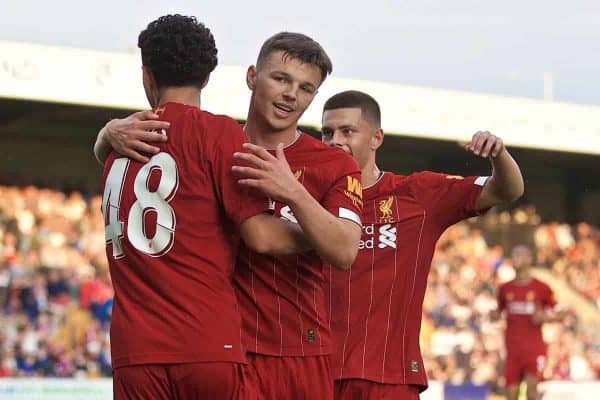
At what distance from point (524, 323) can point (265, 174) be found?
1310cm

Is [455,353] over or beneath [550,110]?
beneath

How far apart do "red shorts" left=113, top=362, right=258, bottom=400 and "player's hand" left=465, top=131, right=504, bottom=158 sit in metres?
1.69

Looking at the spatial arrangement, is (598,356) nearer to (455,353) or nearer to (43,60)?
(455,353)

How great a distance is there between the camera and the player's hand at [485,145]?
201 inches

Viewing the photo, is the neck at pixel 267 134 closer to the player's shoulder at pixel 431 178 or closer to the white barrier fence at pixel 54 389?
the player's shoulder at pixel 431 178

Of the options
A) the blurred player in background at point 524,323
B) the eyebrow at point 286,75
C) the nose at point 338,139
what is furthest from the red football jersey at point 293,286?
the blurred player in background at point 524,323

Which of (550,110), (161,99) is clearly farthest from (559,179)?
(161,99)

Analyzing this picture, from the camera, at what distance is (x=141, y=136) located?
3996 millimetres

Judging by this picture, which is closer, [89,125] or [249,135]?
[249,135]

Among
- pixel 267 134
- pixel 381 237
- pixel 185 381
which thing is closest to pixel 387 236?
pixel 381 237

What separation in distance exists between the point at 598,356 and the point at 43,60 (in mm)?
11801

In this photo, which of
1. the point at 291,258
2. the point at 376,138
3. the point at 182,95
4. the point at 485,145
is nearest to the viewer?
the point at 182,95

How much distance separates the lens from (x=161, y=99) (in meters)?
4.10

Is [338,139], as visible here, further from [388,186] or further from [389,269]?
[389,269]
